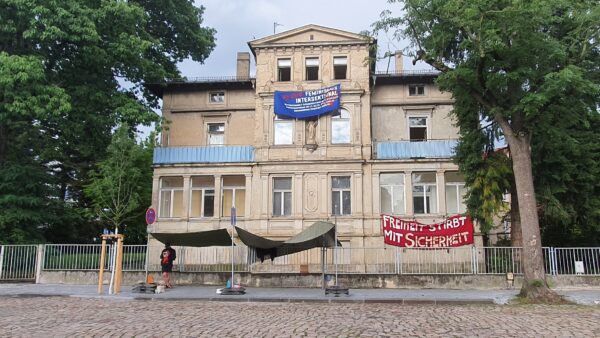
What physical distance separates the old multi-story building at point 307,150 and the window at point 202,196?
6 cm

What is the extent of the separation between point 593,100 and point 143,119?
20984mm

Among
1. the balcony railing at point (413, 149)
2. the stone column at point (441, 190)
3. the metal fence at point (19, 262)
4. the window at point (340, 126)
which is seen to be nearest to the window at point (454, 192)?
the stone column at point (441, 190)

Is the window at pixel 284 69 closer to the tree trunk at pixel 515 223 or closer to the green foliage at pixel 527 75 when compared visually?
the green foliage at pixel 527 75

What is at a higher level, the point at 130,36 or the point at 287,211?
the point at 130,36

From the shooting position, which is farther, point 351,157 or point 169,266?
point 351,157

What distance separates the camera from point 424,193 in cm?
2848

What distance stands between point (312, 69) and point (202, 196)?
9.57 metres

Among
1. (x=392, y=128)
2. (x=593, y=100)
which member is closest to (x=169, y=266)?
(x=392, y=128)

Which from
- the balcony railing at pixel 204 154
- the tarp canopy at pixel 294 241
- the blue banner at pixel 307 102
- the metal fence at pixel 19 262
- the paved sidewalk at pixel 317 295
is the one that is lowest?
the paved sidewalk at pixel 317 295

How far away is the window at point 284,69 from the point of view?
30312 mm

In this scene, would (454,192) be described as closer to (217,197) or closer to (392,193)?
(392,193)

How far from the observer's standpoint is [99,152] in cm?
2895

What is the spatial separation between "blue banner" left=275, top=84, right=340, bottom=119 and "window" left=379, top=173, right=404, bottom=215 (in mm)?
4767

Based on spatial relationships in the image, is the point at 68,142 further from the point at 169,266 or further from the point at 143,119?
the point at 169,266
